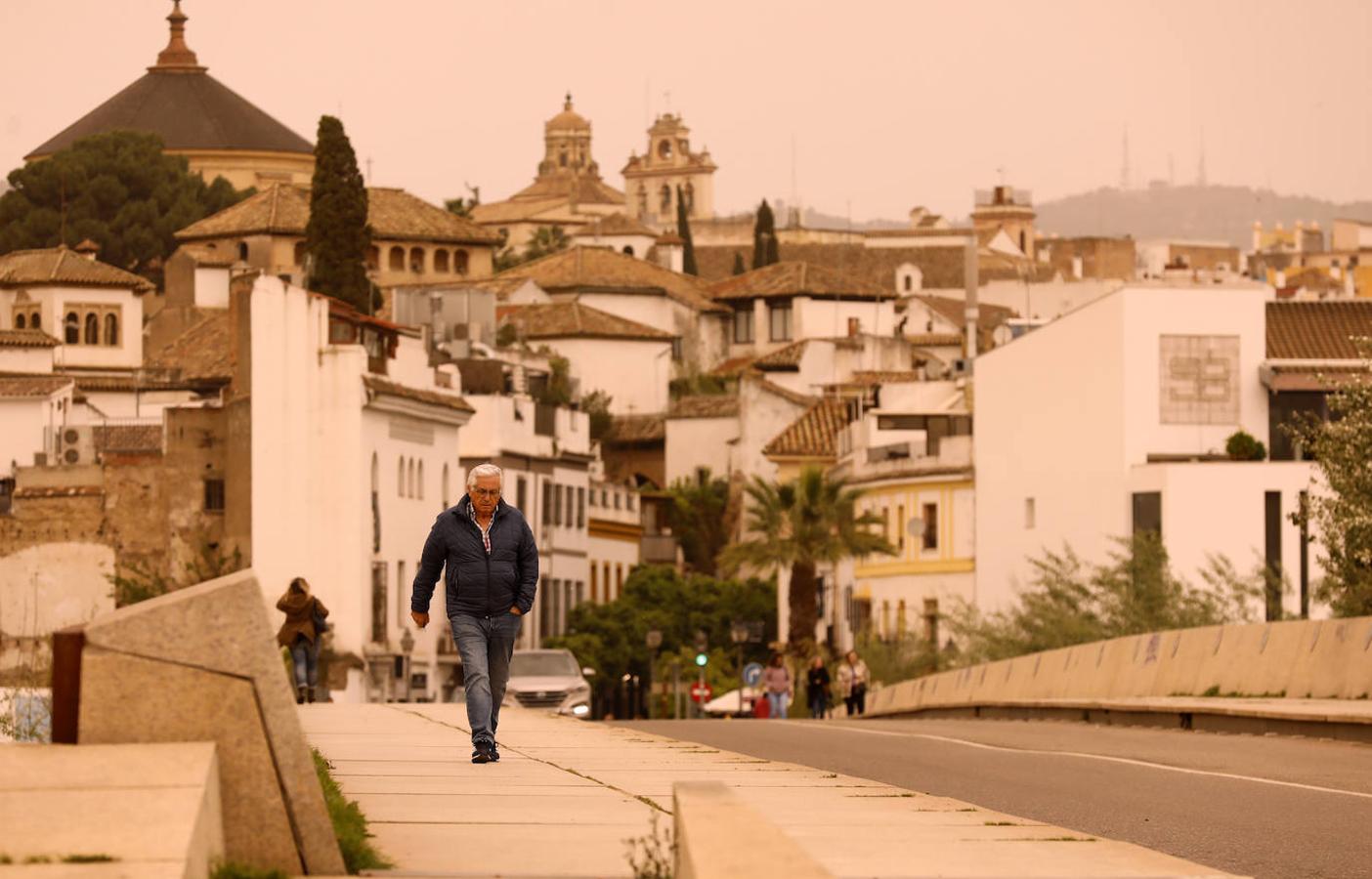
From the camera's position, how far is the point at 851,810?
46.6 ft

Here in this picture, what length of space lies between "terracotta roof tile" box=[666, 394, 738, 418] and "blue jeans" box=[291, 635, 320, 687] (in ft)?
303

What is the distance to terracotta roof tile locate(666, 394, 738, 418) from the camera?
129 meters

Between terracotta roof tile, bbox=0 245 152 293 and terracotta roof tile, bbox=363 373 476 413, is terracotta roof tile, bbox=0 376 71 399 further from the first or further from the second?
terracotta roof tile, bbox=0 245 152 293

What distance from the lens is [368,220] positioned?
155 metres

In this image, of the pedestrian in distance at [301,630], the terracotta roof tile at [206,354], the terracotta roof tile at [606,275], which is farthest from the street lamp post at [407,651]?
the terracotta roof tile at [606,275]

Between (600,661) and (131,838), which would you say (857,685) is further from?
(131,838)

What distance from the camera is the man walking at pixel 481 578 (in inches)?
690

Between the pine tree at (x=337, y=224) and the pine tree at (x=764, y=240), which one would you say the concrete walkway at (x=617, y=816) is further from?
the pine tree at (x=764, y=240)

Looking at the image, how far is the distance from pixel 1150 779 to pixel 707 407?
110070 mm

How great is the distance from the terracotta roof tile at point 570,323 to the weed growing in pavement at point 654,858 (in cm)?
12658

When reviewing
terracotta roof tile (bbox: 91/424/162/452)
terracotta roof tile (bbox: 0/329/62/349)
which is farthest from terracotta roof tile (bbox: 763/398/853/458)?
terracotta roof tile (bbox: 0/329/62/349)

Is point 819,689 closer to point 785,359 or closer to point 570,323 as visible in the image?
point 785,359

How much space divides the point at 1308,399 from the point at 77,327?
7020cm

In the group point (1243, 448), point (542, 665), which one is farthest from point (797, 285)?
point (542, 665)
